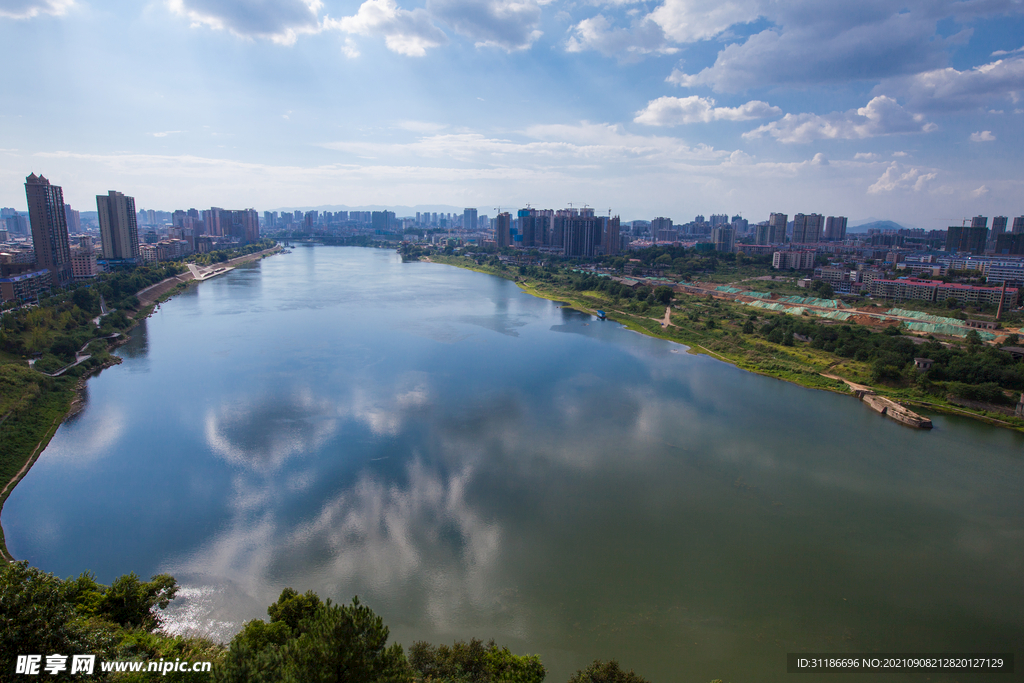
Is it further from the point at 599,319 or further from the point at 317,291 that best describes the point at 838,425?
the point at 317,291

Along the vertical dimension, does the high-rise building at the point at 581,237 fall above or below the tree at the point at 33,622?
above

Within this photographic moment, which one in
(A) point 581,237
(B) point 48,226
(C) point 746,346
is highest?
(A) point 581,237

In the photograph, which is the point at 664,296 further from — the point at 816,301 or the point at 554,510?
the point at 554,510

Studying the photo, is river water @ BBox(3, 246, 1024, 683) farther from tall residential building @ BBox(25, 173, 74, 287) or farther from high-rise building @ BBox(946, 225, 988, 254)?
high-rise building @ BBox(946, 225, 988, 254)

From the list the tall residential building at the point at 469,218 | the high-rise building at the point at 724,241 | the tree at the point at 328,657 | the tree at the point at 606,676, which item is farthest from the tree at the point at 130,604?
the tall residential building at the point at 469,218

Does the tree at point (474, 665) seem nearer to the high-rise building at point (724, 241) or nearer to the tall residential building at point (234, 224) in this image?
the high-rise building at point (724, 241)

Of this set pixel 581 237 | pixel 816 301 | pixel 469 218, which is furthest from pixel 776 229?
pixel 469 218
